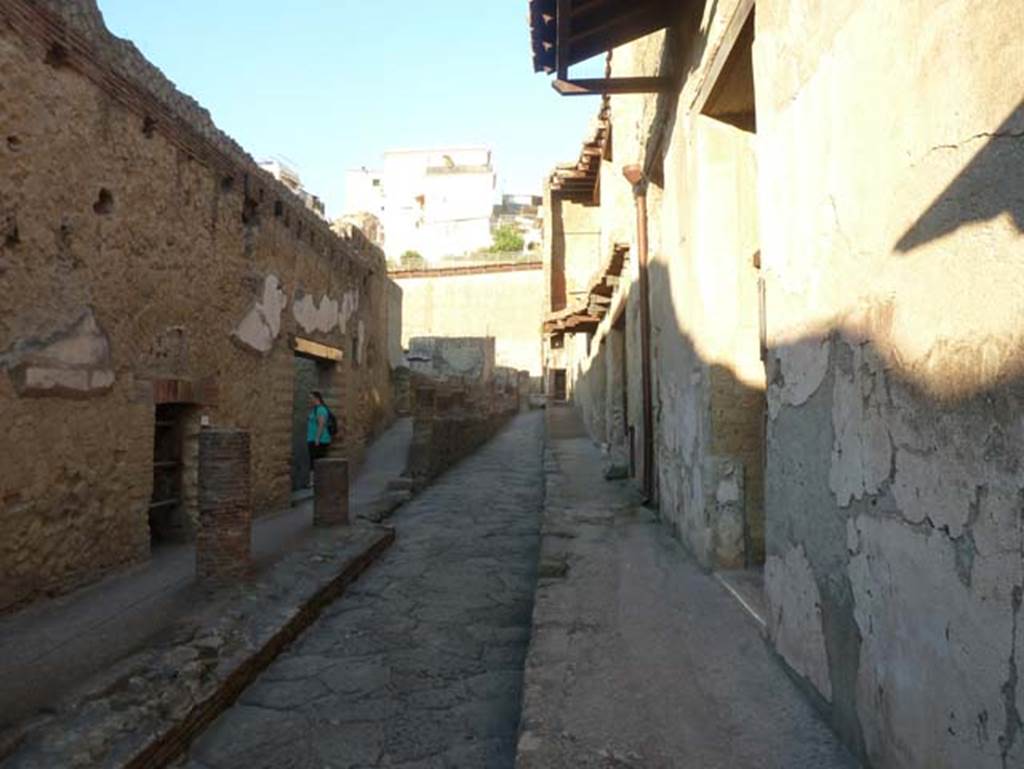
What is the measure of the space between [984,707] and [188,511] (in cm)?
593

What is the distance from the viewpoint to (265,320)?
739 centimetres

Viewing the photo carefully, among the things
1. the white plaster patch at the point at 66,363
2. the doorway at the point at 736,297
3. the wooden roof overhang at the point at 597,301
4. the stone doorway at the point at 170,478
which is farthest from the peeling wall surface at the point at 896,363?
the stone doorway at the point at 170,478

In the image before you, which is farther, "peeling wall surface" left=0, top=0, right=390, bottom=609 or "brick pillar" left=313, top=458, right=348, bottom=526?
"brick pillar" left=313, top=458, right=348, bottom=526

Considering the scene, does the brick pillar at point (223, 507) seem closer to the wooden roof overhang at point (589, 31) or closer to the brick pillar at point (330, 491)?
the brick pillar at point (330, 491)

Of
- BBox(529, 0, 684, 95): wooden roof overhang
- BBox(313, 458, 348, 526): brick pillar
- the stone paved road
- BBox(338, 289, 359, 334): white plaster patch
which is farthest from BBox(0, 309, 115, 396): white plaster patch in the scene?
BBox(338, 289, 359, 334): white plaster patch

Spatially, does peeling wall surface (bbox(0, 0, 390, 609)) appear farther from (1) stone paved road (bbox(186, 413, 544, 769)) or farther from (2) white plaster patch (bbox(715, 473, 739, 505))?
(2) white plaster patch (bbox(715, 473, 739, 505))

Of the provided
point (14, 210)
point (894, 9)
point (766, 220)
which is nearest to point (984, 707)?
point (894, 9)

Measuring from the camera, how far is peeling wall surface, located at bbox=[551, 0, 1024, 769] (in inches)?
49.4

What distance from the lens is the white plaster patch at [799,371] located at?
2.13 meters

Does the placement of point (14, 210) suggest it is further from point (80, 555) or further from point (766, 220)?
point (766, 220)

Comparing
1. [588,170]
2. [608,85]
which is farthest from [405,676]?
[588,170]

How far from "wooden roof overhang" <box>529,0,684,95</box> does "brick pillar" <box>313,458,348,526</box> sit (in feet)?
11.8

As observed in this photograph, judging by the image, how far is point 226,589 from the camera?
14.4 feet

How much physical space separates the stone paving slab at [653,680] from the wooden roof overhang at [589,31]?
2.97m
